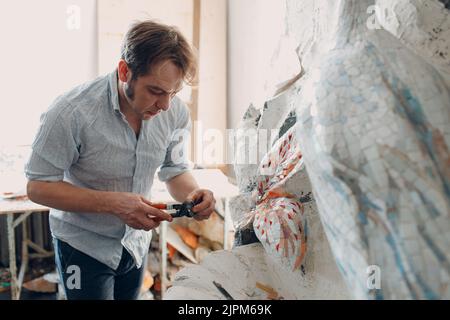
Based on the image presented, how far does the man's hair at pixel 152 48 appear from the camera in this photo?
3.81 feet

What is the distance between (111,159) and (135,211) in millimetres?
187

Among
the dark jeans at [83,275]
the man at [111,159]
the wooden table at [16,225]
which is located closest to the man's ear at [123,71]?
the man at [111,159]

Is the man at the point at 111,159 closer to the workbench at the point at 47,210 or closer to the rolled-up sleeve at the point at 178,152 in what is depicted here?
the rolled-up sleeve at the point at 178,152

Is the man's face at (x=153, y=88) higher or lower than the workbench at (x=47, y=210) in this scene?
higher

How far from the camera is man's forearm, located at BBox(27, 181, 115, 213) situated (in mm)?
1201

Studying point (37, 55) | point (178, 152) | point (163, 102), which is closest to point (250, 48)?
point (37, 55)

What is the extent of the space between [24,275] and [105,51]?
1.60m

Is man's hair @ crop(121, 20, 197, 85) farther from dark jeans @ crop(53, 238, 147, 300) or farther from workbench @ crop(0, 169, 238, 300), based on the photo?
workbench @ crop(0, 169, 238, 300)

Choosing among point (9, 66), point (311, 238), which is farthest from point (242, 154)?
point (9, 66)

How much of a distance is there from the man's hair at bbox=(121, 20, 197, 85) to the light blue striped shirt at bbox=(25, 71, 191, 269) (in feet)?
0.39

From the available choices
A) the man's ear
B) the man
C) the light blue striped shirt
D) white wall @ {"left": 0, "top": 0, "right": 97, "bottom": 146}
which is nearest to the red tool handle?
the man

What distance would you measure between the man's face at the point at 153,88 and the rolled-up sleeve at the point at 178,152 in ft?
0.82

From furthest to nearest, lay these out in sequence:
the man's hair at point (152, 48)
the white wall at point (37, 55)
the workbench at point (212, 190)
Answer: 1. the white wall at point (37, 55)
2. the workbench at point (212, 190)
3. the man's hair at point (152, 48)
